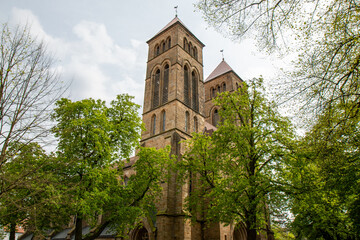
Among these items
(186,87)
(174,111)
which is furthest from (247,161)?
(186,87)

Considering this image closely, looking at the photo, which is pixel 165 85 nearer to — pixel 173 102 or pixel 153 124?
pixel 173 102

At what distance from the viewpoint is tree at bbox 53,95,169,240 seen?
9.83m

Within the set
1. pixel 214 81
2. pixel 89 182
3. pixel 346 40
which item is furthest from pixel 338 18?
pixel 214 81

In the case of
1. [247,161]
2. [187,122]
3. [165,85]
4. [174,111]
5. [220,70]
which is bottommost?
[247,161]

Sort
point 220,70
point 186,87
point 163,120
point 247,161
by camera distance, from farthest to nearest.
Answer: point 220,70 → point 186,87 → point 163,120 → point 247,161

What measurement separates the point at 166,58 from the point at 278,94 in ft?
59.8

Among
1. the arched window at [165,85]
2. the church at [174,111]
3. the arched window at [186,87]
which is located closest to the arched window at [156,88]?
the church at [174,111]

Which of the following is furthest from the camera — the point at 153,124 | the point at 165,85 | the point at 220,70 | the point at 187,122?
the point at 220,70

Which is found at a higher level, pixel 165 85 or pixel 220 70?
pixel 220 70

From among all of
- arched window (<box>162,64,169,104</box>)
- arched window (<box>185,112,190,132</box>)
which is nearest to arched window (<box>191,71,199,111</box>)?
arched window (<box>185,112,190,132</box>)

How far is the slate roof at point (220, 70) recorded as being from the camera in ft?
110

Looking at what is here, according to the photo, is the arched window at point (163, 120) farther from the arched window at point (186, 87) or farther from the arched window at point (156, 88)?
the arched window at point (186, 87)

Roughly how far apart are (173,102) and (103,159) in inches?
386

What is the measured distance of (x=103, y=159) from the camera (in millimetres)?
11016
